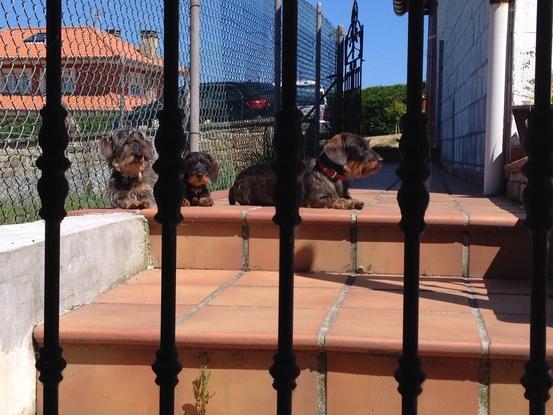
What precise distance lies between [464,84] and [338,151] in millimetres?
3428

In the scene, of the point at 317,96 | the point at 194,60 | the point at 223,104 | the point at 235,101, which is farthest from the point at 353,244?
the point at 317,96

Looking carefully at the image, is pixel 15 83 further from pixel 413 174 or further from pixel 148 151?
pixel 413 174

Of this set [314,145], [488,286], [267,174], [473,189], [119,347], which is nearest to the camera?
[119,347]

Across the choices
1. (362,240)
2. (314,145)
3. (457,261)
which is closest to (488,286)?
(457,261)

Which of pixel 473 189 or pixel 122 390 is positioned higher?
pixel 473 189

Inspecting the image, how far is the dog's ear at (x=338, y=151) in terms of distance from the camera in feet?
18.2

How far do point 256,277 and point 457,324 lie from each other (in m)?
1.32

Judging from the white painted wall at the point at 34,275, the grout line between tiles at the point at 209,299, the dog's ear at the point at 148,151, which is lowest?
the grout line between tiles at the point at 209,299

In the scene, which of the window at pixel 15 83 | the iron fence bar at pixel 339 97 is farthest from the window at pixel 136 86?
the iron fence bar at pixel 339 97

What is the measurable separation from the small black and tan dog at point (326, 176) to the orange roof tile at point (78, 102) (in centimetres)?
94

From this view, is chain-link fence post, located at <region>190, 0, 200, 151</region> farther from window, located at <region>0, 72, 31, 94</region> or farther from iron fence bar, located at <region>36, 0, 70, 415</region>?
iron fence bar, located at <region>36, 0, 70, 415</region>

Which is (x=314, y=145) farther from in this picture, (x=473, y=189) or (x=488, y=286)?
(x=488, y=286)

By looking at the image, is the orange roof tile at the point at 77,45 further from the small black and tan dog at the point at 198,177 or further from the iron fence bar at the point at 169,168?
the iron fence bar at the point at 169,168

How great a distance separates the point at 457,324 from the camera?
2.72 m
